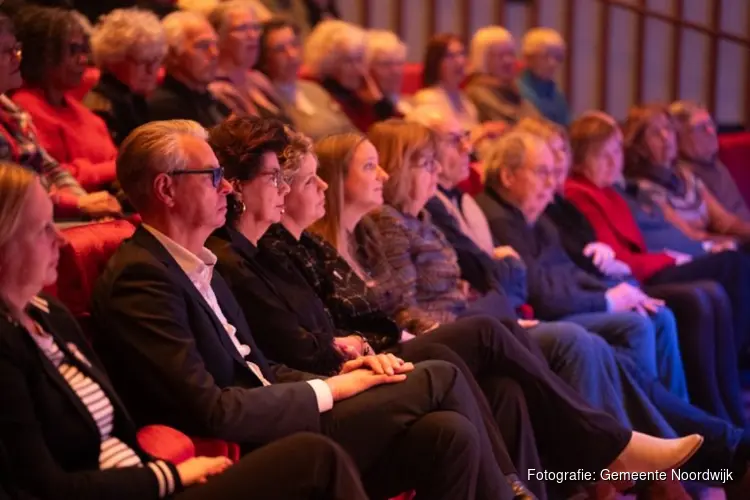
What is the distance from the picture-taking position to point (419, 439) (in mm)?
A: 2291

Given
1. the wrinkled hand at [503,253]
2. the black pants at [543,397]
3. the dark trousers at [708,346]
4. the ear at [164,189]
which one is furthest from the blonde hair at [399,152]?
the ear at [164,189]

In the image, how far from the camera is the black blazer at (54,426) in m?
1.75

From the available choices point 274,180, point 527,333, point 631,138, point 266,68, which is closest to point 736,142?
A: point 631,138

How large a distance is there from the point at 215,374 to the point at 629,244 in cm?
248

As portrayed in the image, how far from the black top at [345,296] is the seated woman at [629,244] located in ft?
5.22

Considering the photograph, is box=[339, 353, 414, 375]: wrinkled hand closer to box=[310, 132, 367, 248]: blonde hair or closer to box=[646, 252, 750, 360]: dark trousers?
box=[310, 132, 367, 248]: blonde hair

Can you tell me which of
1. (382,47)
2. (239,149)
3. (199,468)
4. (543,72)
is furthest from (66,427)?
(543,72)

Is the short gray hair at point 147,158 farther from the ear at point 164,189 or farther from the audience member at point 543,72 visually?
the audience member at point 543,72

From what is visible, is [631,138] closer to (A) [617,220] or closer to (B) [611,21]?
(A) [617,220]

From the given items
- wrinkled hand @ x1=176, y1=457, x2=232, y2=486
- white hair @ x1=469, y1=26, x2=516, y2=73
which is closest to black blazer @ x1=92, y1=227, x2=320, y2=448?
wrinkled hand @ x1=176, y1=457, x2=232, y2=486

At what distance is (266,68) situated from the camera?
4.54 m

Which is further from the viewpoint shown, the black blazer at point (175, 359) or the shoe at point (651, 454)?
the shoe at point (651, 454)

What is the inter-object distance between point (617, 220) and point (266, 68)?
1.43m

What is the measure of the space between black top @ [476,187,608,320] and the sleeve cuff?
5.15 feet
